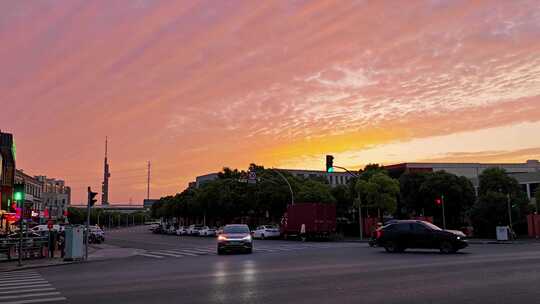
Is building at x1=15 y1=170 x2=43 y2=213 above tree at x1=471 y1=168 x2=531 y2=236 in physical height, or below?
above

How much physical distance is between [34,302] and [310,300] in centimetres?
621

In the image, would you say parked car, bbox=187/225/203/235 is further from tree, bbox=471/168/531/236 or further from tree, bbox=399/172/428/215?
tree, bbox=471/168/531/236

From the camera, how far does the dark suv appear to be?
24266 mm

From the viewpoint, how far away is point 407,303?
10.1m

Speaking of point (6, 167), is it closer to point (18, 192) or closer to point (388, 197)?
point (18, 192)

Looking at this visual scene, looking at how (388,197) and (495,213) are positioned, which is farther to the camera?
(388,197)

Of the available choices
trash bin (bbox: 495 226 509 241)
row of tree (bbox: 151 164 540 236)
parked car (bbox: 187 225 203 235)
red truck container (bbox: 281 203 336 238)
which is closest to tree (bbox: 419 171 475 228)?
row of tree (bbox: 151 164 540 236)

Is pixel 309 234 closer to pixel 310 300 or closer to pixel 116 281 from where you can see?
pixel 116 281

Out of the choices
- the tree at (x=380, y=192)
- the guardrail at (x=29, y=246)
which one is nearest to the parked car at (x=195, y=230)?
the tree at (x=380, y=192)

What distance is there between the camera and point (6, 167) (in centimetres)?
4938

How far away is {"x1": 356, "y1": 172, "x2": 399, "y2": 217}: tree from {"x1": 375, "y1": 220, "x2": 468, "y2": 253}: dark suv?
91.7ft

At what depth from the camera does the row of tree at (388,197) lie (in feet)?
153

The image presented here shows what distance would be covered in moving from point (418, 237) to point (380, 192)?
30.3 m

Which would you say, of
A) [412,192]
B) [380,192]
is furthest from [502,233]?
[412,192]
